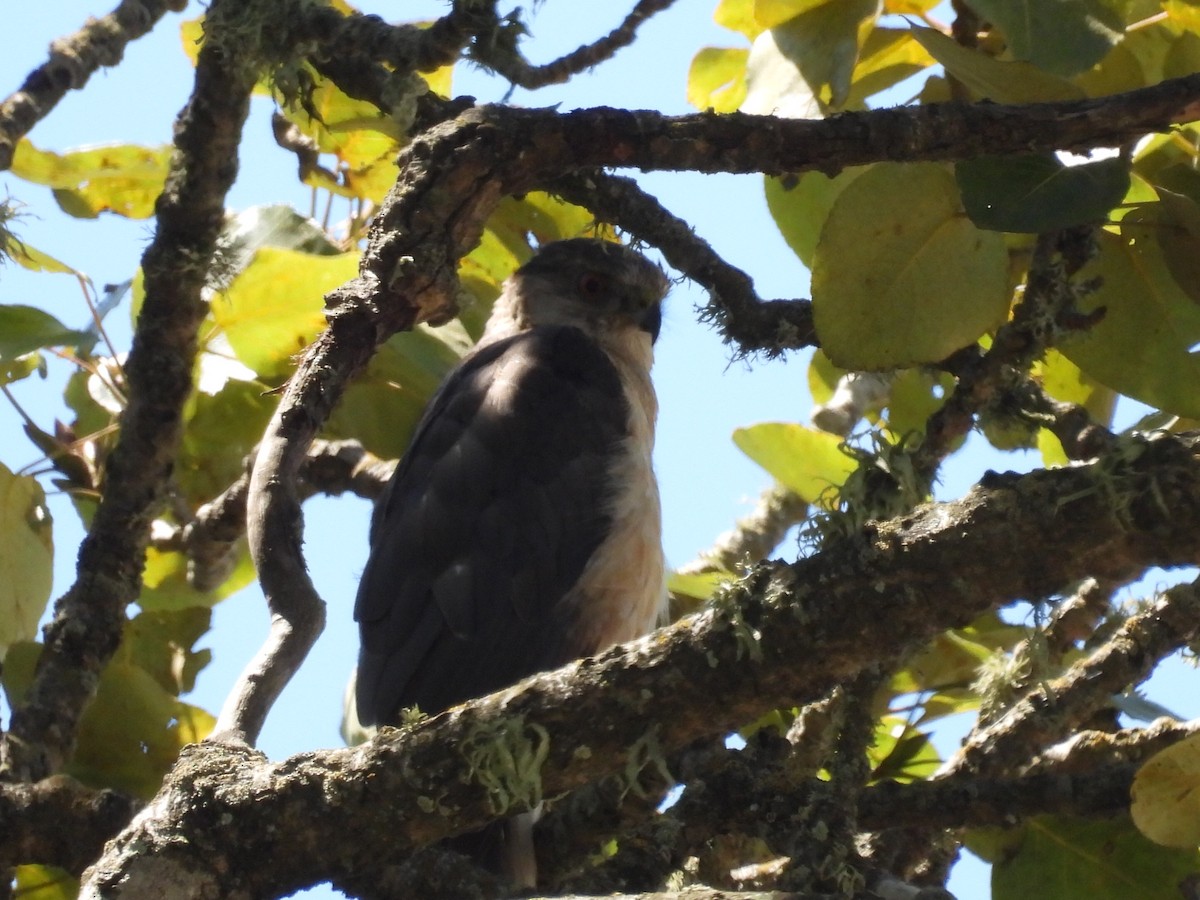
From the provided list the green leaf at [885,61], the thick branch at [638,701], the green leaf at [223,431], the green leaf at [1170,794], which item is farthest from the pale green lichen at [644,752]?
the green leaf at [223,431]

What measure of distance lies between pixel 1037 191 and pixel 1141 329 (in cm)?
59

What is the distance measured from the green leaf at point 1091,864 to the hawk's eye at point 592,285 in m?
3.61

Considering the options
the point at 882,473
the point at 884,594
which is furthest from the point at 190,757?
the point at 882,473

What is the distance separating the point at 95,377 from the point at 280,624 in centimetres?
225

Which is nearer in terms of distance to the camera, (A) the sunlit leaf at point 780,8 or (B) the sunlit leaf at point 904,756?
(A) the sunlit leaf at point 780,8

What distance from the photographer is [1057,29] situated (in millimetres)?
2357

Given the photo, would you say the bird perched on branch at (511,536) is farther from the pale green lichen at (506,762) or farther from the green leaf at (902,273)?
the pale green lichen at (506,762)

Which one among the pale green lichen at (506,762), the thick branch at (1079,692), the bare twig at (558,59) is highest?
the bare twig at (558,59)

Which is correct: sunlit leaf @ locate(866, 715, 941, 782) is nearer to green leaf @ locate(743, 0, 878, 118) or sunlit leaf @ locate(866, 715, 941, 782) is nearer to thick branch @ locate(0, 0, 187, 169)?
green leaf @ locate(743, 0, 878, 118)

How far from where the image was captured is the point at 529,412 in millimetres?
4637

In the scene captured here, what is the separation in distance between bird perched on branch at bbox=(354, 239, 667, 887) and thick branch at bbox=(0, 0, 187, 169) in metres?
1.46

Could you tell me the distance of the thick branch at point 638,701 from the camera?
1.81 meters

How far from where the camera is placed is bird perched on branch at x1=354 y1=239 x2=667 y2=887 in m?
4.06

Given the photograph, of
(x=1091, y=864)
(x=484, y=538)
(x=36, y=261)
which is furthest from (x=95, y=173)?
(x=1091, y=864)
